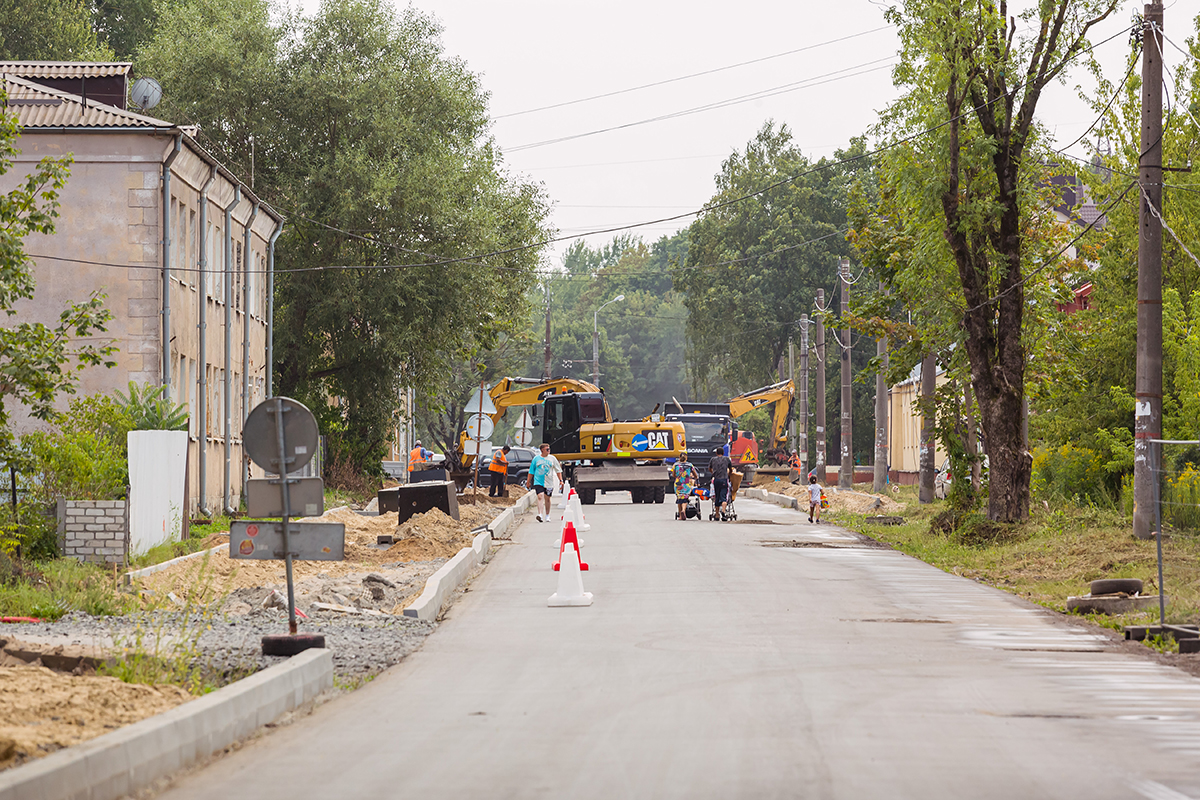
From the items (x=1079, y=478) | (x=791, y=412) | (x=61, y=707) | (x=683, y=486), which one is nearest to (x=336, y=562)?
→ (x=61, y=707)

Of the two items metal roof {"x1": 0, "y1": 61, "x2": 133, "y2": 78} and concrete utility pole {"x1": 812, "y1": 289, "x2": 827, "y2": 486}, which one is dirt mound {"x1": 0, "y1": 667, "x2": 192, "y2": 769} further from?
concrete utility pole {"x1": 812, "y1": 289, "x2": 827, "y2": 486}

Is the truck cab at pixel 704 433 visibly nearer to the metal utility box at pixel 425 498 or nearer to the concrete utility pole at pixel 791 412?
the concrete utility pole at pixel 791 412

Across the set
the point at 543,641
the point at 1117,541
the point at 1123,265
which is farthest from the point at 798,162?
the point at 543,641

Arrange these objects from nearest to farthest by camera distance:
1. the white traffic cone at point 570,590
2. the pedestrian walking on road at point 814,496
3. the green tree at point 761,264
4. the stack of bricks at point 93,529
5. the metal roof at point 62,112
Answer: the white traffic cone at point 570,590 < the stack of bricks at point 93,529 < the metal roof at point 62,112 < the pedestrian walking on road at point 814,496 < the green tree at point 761,264

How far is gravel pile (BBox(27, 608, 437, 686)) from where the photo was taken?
10633mm

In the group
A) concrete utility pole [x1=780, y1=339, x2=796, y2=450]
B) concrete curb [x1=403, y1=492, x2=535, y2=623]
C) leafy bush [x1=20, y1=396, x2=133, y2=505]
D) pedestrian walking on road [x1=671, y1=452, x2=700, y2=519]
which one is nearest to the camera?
concrete curb [x1=403, y1=492, x2=535, y2=623]

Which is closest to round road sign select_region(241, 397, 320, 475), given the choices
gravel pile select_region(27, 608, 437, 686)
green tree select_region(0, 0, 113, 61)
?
gravel pile select_region(27, 608, 437, 686)

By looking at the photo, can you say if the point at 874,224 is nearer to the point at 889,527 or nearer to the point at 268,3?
the point at 889,527

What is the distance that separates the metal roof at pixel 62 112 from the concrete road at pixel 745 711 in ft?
52.5

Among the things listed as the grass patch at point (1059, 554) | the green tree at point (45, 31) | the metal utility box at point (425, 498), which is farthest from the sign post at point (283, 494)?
the green tree at point (45, 31)

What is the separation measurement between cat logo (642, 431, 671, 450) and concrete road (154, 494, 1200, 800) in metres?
26.0

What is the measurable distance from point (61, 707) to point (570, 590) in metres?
8.43

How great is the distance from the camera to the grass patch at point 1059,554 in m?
14.8

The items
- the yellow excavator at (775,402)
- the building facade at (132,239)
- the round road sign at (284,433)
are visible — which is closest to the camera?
the round road sign at (284,433)
